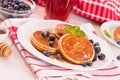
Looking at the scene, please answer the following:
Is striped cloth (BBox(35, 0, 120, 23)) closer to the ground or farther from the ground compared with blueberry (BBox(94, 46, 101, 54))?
farther from the ground

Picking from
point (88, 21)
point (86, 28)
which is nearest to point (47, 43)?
point (86, 28)

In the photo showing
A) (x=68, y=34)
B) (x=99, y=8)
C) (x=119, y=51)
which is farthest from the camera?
(x=99, y=8)

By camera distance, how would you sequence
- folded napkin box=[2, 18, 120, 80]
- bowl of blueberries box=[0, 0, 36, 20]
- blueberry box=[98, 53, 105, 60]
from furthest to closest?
bowl of blueberries box=[0, 0, 36, 20]
blueberry box=[98, 53, 105, 60]
folded napkin box=[2, 18, 120, 80]

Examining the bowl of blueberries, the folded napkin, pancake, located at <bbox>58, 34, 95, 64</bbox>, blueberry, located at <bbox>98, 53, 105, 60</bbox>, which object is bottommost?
the folded napkin

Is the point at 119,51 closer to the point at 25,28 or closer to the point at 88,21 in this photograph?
the point at 88,21

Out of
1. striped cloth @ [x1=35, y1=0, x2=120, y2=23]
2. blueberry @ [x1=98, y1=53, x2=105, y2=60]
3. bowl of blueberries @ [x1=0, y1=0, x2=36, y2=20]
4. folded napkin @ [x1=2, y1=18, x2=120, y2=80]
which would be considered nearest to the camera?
folded napkin @ [x1=2, y1=18, x2=120, y2=80]

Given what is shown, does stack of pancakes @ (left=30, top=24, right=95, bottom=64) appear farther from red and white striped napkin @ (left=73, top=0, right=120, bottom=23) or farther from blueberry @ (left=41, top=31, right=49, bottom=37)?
red and white striped napkin @ (left=73, top=0, right=120, bottom=23)

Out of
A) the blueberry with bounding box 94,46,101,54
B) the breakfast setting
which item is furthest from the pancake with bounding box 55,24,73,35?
the blueberry with bounding box 94,46,101,54

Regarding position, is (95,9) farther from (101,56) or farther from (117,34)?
(101,56)
